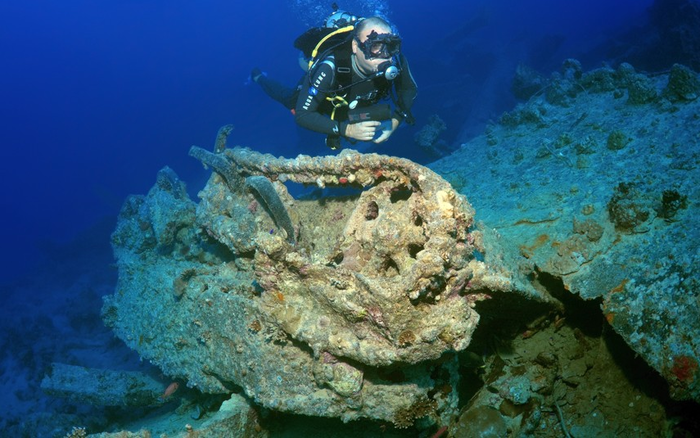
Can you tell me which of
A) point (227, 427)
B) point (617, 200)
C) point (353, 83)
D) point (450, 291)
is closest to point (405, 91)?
point (353, 83)

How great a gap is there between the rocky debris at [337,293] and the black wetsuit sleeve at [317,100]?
836 millimetres

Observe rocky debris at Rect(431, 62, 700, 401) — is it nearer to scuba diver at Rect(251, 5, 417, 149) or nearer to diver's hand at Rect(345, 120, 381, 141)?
diver's hand at Rect(345, 120, 381, 141)

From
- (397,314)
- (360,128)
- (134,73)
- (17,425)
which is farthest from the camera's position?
(134,73)

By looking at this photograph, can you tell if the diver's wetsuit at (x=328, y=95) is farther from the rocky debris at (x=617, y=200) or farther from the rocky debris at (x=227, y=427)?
the rocky debris at (x=227, y=427)

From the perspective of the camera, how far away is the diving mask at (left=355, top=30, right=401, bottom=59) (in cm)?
394

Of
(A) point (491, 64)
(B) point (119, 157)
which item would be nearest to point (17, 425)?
(A) point (491, 64)

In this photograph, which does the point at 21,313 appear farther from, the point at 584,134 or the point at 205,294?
the point at 584,134

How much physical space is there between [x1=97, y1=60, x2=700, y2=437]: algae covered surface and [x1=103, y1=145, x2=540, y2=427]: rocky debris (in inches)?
0.6

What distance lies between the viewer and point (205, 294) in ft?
11.1

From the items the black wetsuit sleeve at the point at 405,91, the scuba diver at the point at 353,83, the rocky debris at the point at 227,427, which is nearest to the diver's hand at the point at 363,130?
the scuba diver at the point at 353,83

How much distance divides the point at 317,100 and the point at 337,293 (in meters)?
2.77

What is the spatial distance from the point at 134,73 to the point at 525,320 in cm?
12784

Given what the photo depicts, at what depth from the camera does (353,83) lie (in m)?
4.28

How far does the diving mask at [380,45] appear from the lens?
3936mm
